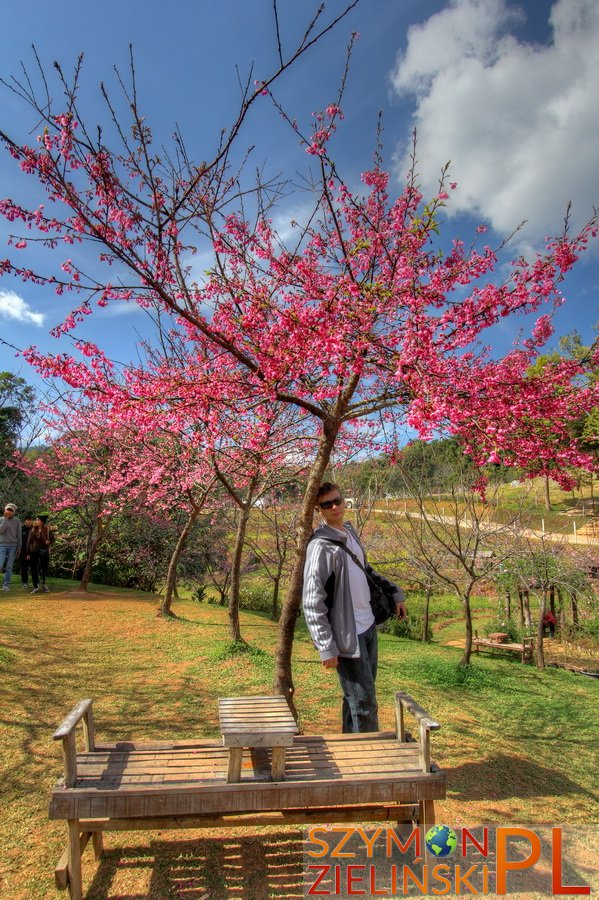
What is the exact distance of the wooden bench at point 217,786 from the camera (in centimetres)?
242

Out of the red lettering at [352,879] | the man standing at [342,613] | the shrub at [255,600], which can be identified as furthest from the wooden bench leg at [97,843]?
the shrub at [255,600]

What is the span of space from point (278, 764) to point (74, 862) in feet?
3.31

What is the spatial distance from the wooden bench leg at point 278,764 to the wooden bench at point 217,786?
44 mm

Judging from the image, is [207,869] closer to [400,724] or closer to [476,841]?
[400,724]

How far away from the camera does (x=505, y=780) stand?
3.98 m

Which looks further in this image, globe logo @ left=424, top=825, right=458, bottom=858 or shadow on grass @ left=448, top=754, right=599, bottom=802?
shadow on grass @ left=448, top=754, right=599, bottom=802

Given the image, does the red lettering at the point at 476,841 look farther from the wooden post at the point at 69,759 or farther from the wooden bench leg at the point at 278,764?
the wooden post at the point at 69,759

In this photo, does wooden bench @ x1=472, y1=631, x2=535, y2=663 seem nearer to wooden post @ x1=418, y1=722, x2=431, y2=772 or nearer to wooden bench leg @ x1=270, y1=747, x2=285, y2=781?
wooden post @ x1=418, y1=722, x2=431, y2=772

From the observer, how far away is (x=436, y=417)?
346cm

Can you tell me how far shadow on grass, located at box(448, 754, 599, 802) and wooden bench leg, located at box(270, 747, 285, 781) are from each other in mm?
1783

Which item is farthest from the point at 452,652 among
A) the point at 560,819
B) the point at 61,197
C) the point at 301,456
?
the point at 61,197

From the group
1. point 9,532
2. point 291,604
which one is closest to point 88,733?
point 291,604

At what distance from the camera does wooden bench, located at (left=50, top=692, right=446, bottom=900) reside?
2418mm

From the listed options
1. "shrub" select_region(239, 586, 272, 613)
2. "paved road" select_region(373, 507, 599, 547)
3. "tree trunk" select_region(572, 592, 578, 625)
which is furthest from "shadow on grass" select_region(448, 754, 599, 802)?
"shrub" select_region(239, 586, 272, 613)
